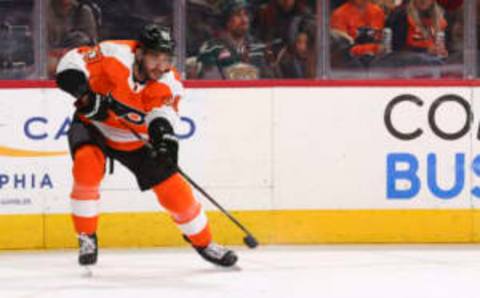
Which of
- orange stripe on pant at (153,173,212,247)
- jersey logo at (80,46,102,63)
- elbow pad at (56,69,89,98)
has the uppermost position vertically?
Answer: jersey logo at (80,46,102,63)

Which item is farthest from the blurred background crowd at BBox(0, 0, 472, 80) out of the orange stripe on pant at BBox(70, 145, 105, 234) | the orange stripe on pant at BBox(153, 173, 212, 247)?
the orange stripe on pant at BBox(153, 173, 212, 247)

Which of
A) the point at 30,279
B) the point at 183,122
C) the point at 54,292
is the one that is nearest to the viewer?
the point at 54,292

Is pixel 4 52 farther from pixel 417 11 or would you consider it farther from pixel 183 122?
pixel 417 11

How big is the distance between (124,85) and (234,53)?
129 cm

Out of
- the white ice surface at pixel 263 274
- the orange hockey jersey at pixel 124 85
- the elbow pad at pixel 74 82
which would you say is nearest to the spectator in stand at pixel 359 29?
the white ice surface at pixel 263 274

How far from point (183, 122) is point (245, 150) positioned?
1.30ft

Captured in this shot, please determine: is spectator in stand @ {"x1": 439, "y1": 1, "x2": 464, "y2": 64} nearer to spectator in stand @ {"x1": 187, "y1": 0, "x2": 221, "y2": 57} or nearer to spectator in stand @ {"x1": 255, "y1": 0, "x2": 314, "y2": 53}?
spectator in stand @ {"x1": 255, "y1": 0, "x2": 314, "y2": 53}

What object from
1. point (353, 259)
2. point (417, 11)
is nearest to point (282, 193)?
point (353, 259)

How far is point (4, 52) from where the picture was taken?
679 centimetres

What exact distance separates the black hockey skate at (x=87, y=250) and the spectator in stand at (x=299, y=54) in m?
1.69

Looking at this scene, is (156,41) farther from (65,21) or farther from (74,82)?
(65,21)

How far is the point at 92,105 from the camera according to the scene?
572cm

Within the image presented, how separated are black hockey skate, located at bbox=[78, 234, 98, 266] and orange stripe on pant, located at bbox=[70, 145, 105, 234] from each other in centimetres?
3

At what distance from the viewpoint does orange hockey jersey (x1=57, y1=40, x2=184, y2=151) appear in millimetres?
5762
